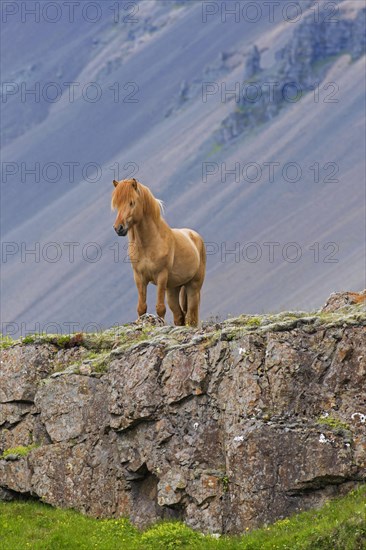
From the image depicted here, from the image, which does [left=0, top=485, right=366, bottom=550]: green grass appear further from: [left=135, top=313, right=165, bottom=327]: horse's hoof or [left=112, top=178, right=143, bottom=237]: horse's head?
[left=112, top=178, right=143, bottom=237]: horse's head

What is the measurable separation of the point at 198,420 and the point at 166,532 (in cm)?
264

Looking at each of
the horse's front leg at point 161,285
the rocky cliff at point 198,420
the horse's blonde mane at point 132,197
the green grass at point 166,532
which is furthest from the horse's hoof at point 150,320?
the green grass at point 166,532

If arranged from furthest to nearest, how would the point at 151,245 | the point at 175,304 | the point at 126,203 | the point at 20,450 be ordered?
the point at 175,304, the point at 151,245, the point at 126,203, the point at 20,450

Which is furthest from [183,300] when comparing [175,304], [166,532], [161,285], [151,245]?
[166,532]

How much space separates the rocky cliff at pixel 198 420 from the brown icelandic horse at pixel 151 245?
1805mm

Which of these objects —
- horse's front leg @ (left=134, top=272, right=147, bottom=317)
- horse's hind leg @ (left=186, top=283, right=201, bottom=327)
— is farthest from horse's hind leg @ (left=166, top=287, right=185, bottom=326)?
horse's front leg @ (left=134, top=272, right=147, bottom=317)

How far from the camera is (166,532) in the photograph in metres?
26.0

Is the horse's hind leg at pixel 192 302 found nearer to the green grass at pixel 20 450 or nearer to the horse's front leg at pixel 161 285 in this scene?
the horse's front leg at pixel 161 285

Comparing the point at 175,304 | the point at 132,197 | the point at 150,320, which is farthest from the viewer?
the point at 175,304

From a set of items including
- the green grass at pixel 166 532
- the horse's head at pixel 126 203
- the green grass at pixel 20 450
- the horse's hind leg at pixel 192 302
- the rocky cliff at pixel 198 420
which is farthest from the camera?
the horse's hind leg at pixel 192 302

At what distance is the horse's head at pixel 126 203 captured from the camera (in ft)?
100.0

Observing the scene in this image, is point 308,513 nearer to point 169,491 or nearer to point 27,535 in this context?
point 169,491

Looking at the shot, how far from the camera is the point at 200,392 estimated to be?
2717 centimetres

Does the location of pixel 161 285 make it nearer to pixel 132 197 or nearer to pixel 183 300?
pixel 132 197
